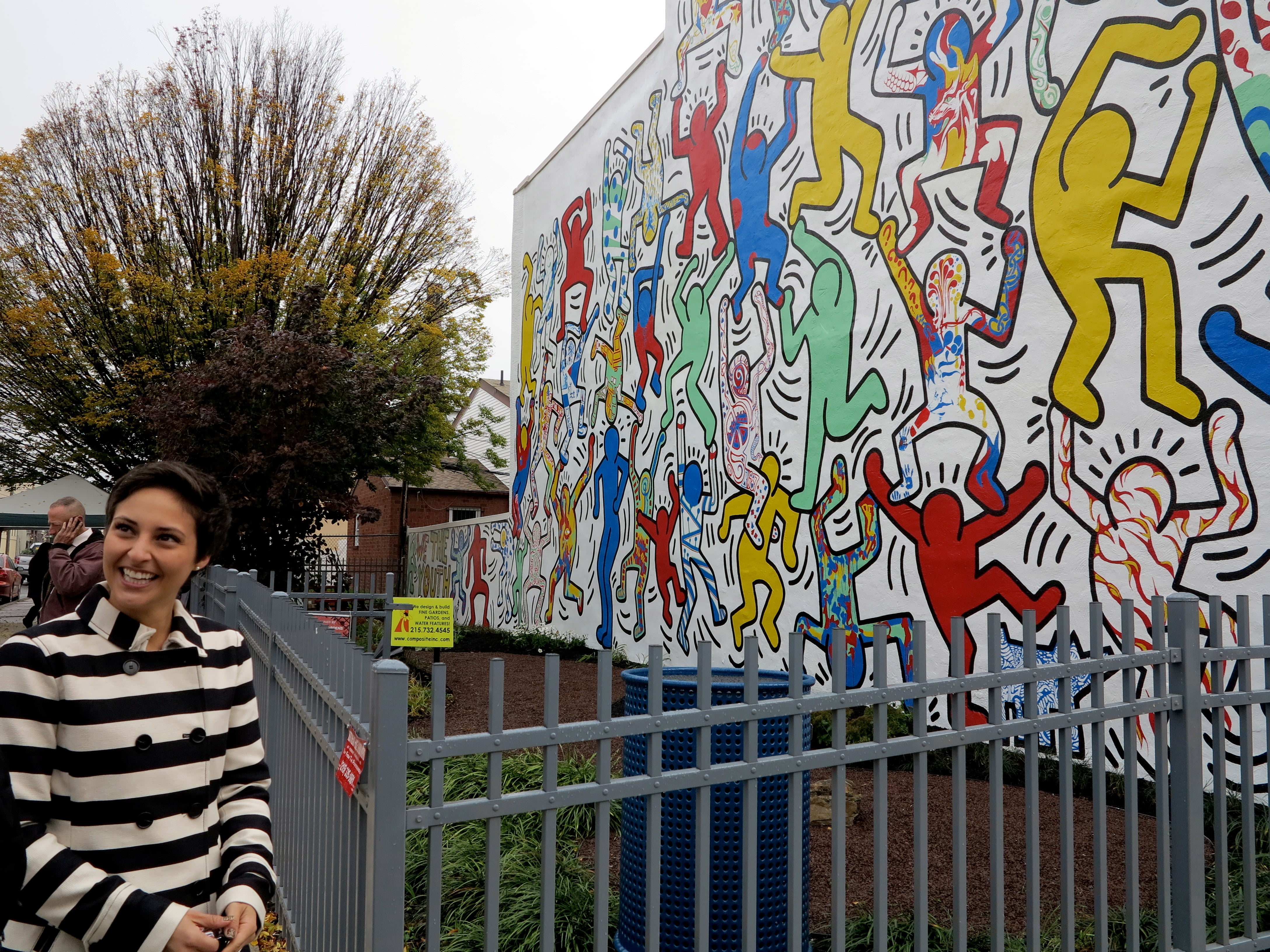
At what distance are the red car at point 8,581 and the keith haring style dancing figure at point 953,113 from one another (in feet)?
84.6

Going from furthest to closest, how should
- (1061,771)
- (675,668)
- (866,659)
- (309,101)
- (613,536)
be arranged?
1. (309,101)
2. (613,536)
3. (866,659)
4. (675,668)
5. (1061,771)

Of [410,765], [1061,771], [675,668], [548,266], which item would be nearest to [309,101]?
[548,266]

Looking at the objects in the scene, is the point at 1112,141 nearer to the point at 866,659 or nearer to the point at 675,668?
the point at 866,659

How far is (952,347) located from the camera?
25.2 feet

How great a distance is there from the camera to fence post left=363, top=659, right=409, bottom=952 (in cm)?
219

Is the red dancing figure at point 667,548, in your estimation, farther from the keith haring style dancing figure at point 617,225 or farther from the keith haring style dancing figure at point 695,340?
the keith haring style dancing figure at point 617,225

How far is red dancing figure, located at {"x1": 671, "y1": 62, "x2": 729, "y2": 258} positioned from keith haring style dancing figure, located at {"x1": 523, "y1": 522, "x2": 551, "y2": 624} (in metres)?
5.47

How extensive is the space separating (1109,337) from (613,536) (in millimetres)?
7529

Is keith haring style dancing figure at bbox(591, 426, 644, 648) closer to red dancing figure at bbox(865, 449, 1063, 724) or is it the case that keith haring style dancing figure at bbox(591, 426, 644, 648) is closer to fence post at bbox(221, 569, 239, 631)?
Result: red dancing figure at bbox(865, 449, 1063, 724)

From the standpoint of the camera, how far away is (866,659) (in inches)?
320

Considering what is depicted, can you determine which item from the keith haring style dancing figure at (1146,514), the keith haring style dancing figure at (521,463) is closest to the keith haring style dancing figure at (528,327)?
the keith haring style dancing figure at (521,463)

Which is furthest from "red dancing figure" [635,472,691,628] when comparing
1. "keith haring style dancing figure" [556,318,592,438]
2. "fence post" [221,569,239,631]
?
"fence post" [221,569,239,631]

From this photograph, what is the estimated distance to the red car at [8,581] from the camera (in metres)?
25.9

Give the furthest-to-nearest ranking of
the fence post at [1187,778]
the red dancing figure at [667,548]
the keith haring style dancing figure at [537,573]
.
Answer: the keith haring style dancing figure at [537,573] < the red dancing figure at [667,548] < the fence post at [1187,778]
